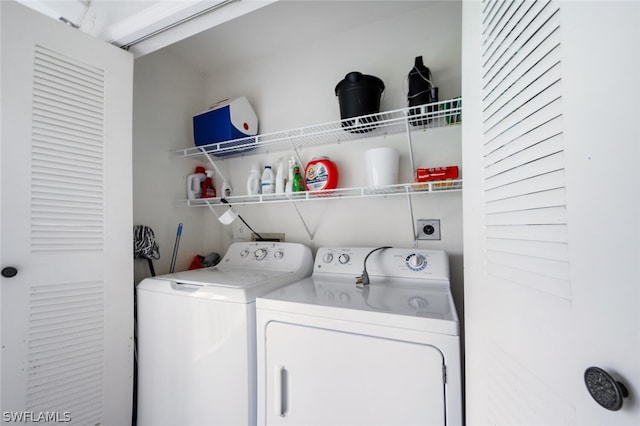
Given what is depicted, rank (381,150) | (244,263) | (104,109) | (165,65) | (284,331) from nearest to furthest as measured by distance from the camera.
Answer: (284,331) < (104,109) < (381,150) < (244,263) < (165,65)

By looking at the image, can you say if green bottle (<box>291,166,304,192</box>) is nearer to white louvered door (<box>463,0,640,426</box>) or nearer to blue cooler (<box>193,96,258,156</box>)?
blue cooler (<box>193,96,258,156</box>)

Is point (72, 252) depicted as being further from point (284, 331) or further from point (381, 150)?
point (381, 150)

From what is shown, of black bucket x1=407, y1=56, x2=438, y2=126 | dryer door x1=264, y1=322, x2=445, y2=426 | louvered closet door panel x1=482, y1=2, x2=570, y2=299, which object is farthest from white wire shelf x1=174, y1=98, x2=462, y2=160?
dryer door x1=264, y1=322, x2=445, y2=426

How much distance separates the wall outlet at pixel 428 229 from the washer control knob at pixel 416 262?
225 millimetres

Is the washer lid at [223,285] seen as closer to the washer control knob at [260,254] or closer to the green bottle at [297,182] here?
the washer control knob at [260,254]

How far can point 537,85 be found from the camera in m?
0.52

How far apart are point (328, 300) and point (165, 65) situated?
89.8 inches

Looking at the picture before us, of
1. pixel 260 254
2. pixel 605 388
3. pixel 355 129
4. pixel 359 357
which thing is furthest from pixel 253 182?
pixel 605 388

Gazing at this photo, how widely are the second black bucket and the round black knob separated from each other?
1760mm

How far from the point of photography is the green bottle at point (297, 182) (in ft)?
6.12

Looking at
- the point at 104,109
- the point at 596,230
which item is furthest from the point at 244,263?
the point at 596,230

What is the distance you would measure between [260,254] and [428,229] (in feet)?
3.99

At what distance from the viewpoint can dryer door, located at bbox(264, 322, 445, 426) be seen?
2.92 feet

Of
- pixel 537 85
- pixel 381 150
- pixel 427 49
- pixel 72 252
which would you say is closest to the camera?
pixel 537 85
